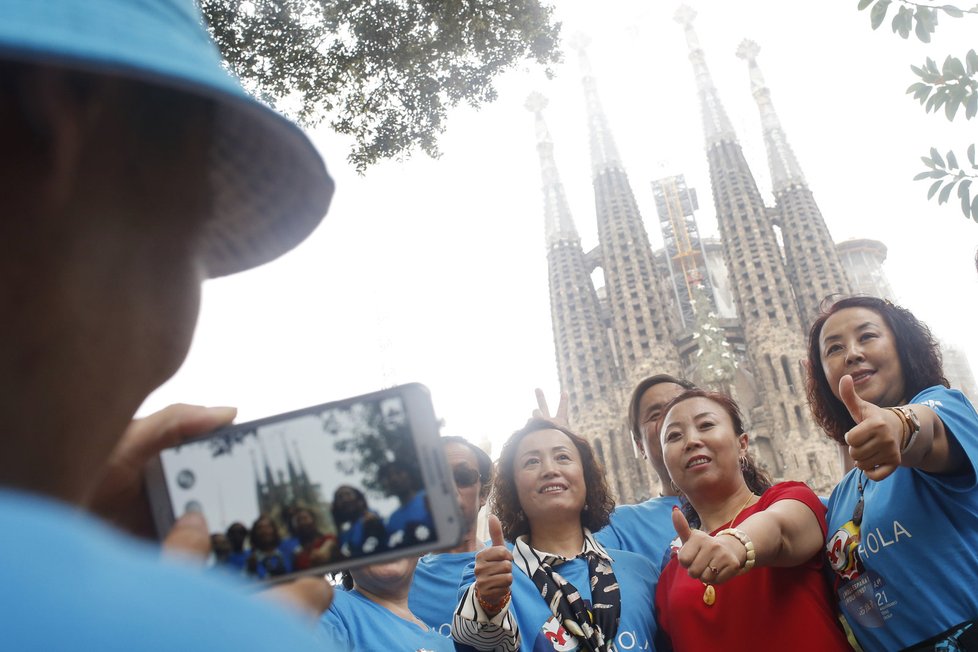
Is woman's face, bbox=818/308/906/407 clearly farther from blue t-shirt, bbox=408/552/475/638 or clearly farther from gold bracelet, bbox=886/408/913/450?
blue t-shirt, bbox=408/552/475/638

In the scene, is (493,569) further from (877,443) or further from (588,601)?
(877,443)

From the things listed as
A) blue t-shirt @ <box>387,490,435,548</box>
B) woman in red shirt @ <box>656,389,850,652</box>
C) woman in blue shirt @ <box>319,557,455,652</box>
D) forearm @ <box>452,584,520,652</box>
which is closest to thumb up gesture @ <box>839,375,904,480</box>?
woman in red shirt @ <box>656,389,850,652</box>

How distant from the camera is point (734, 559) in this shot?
1.68 meters

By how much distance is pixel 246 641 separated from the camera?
0.98 feet

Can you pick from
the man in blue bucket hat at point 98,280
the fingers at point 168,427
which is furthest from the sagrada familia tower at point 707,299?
the man in blue bucket hat at point 98,280

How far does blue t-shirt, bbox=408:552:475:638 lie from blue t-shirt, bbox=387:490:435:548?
223cm

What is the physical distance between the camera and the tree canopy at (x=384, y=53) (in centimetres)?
400

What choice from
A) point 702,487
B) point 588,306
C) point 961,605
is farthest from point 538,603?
point 588,306

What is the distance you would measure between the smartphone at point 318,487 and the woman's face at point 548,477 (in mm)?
1867

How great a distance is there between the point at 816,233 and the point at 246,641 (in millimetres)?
35283

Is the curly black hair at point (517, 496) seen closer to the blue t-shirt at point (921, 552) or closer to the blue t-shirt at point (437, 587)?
the blue t-shirt at point (437, 587)

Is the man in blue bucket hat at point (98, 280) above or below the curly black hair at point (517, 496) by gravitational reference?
above

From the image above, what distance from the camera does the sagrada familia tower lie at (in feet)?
99.4

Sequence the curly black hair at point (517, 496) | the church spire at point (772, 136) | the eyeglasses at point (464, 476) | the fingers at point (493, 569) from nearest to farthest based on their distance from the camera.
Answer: the fingers at point (493, 569) < the curly black hair at point (517, 496) < the eyeglasses at point (464, 476) < the church spire at point (772, 136)
